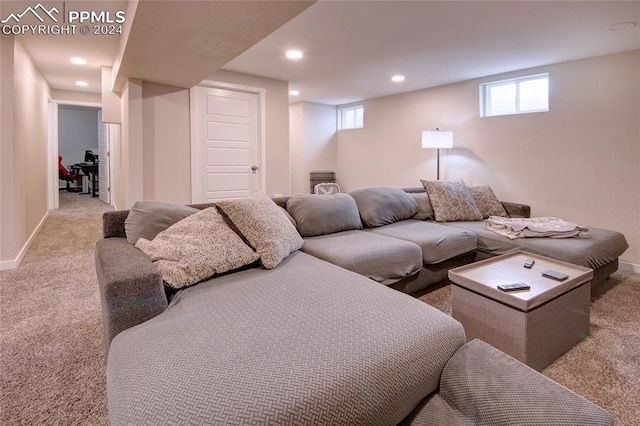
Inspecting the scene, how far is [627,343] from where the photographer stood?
197 cm

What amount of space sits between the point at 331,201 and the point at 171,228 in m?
1.41

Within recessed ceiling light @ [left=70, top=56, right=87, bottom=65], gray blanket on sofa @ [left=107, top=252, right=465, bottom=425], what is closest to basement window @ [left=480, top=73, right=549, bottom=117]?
gray blanket on sofa @ [left=107, top=252, right=465, bottom=425]

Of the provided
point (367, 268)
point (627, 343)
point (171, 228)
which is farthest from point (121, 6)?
point (627, 343)

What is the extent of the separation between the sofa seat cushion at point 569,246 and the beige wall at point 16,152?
451 cm

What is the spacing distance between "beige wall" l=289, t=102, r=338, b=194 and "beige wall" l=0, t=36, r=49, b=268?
13.4 feet

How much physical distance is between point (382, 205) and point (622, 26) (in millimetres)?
2543

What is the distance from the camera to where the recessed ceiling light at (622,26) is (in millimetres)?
2799

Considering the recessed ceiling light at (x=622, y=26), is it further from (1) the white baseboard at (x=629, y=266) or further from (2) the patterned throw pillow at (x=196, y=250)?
(2) the patterned throw pillow at (x=196, y=250)

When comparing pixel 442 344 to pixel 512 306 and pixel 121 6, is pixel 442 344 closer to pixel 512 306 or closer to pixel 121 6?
pixel 512 306

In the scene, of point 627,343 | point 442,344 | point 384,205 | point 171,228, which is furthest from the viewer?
point 384,205

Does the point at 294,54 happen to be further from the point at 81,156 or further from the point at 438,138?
the point at 81,156

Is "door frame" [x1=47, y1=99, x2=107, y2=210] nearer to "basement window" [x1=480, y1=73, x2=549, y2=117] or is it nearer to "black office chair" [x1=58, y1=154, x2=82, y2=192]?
"black office chair" [x1=58, y1=154, x2=82, y2=192]

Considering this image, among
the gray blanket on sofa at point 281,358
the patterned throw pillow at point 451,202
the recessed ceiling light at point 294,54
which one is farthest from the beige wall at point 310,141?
the gray blanket on sofa at point 281,358

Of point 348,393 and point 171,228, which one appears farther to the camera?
point 171,228
